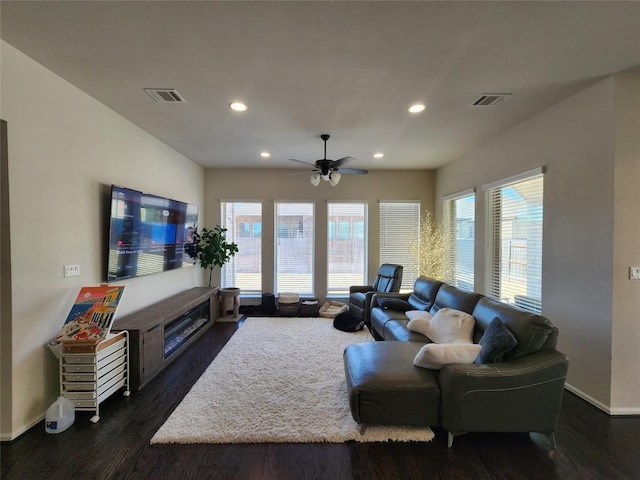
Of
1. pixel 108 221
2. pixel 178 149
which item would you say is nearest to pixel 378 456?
pixel 108 221

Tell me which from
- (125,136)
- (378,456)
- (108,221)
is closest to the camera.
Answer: (378,456)

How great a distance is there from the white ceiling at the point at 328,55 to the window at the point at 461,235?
62.6 inches

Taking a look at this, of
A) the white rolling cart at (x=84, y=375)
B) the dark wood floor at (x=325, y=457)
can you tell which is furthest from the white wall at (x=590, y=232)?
the white rolling cart at (x=84, y=375)

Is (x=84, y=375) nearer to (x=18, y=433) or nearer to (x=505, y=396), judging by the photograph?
(x=18, y=433)

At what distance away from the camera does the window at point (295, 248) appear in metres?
5.93

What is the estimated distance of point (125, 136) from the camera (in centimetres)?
334

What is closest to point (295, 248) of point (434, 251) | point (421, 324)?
point (434, 251)

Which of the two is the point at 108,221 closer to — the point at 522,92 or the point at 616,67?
the point at 522,92

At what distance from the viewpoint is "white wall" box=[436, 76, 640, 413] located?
241 centimetres

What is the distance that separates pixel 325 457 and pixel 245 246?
4.50m

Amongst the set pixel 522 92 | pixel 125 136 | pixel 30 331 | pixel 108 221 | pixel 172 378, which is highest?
pixel 522 92

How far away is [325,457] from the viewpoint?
1955mm

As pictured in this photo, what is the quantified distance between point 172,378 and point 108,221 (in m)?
1.82

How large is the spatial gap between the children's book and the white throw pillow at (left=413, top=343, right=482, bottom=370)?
8.83 feet
